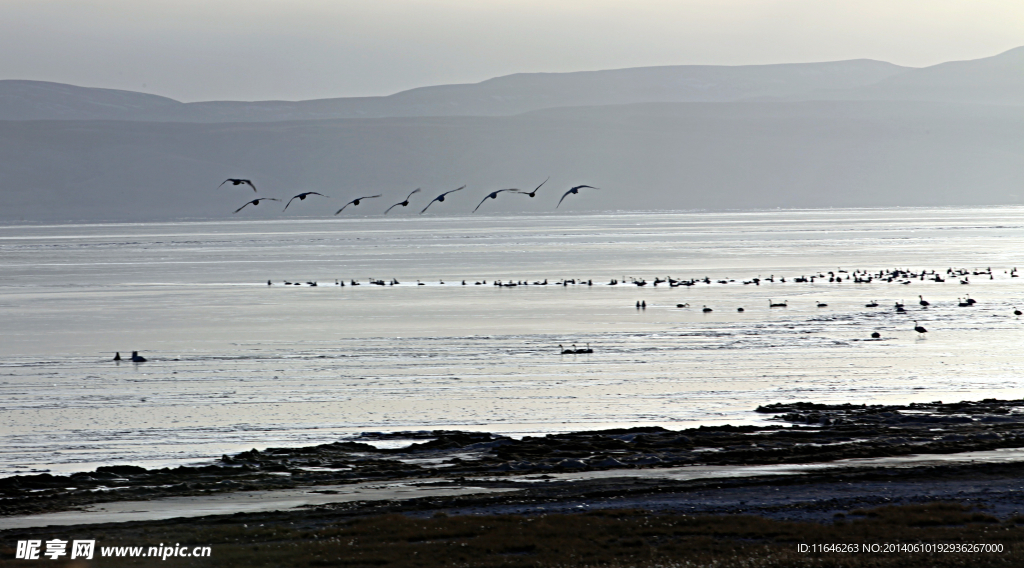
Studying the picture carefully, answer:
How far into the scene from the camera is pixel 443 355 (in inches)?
1745

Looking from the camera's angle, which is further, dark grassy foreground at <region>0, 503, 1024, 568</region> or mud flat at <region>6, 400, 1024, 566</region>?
mud flat at <region>6, 400, 1024, 566</region>

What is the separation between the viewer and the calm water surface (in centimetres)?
2989

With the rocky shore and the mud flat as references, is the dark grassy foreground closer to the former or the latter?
the mud flat

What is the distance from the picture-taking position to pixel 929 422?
27.6 metres

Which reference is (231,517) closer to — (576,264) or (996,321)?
(996,321)

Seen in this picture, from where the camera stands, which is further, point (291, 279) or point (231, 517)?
point (291, 279)

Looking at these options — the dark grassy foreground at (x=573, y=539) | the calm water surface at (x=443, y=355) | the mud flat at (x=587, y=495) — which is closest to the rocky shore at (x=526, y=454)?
the mud flat at (x=587, y=495)

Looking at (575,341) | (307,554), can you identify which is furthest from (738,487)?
(575,341)

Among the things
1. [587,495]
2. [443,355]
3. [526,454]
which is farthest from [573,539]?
[443,355]

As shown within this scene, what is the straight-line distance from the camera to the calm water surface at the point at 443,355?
1177 inches

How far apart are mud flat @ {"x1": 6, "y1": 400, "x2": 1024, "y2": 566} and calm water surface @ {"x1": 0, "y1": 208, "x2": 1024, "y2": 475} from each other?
2.87m

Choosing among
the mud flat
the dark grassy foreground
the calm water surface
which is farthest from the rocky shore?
the dark grassy foreground

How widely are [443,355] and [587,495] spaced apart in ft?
79.7

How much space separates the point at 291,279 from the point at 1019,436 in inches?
3017
